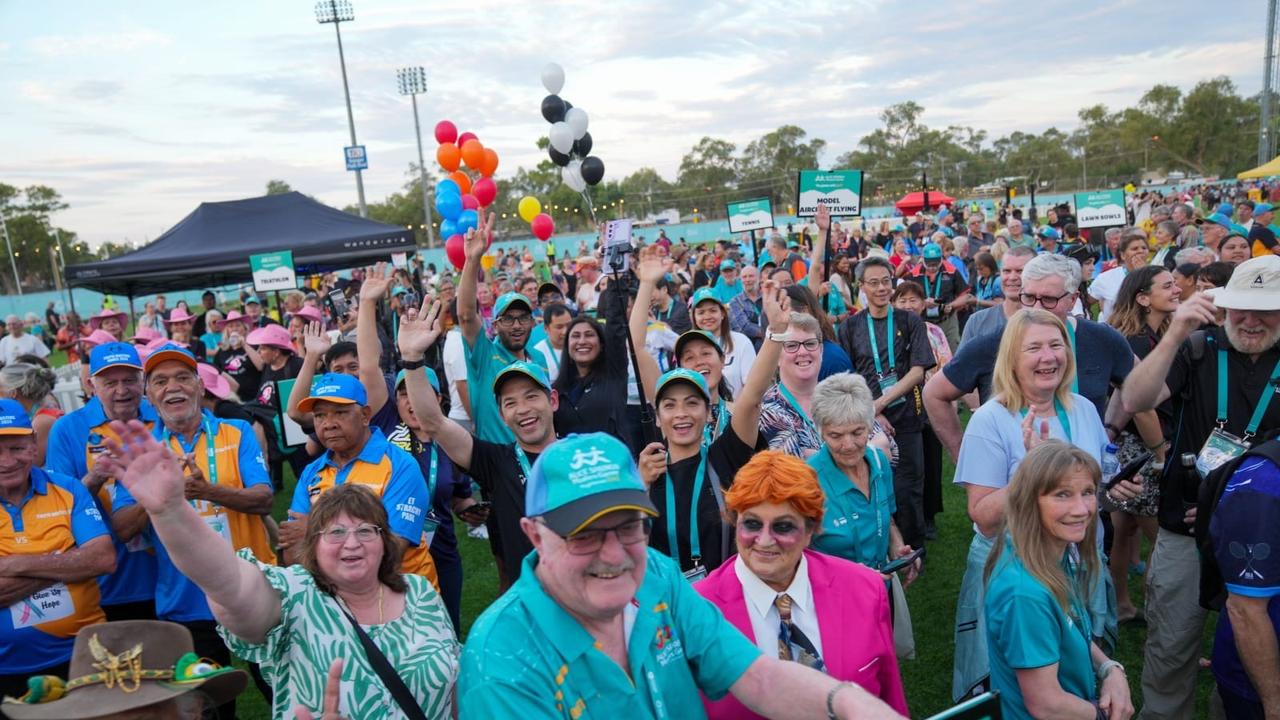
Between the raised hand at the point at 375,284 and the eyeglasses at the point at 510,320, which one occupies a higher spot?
the raised hand at the point at 375,284

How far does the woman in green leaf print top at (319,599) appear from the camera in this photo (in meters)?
1.92

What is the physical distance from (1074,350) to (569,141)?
15.9 feet

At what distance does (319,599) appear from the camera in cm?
240

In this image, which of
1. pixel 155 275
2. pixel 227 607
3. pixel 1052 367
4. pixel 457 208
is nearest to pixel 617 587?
pixel 227 607

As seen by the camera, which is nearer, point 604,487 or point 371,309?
point 604,487

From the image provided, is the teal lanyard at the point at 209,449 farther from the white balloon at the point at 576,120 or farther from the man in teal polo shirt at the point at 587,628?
the white balloon at the point at 576,120

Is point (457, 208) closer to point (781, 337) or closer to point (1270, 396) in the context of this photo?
point (781, 337)

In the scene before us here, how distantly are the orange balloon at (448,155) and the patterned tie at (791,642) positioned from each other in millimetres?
9579

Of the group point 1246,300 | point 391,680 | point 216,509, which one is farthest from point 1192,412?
point 216,509

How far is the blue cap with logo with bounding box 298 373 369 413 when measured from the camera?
3.58 meters

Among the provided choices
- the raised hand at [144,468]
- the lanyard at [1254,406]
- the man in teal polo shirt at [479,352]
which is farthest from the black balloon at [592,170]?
the raised hand at [144,468]

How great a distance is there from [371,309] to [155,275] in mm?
10027

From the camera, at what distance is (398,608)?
258 centimetres

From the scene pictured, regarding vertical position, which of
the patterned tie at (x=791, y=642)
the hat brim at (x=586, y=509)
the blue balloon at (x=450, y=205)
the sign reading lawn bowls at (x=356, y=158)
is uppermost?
the sign reading lawn bowls at (x=356, y=158)
